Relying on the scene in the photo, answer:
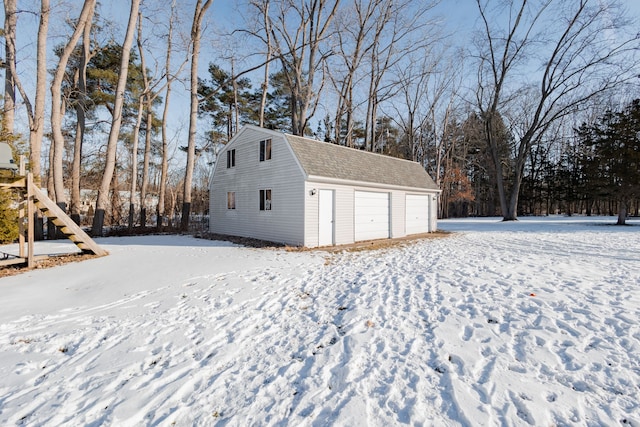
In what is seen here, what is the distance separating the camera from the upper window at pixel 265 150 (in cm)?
1120

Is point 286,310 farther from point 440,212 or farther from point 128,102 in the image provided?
point 440,212

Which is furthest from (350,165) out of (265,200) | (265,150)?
(265,200)

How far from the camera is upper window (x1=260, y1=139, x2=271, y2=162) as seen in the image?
11195 millimetres

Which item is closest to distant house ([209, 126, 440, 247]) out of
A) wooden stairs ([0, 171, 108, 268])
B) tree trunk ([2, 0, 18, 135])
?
wooden stairs ([0, 171, 108, 268])

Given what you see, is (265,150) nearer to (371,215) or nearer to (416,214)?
(371,215)

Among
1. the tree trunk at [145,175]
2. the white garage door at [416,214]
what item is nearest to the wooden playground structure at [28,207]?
the tree trunk at [145,175]

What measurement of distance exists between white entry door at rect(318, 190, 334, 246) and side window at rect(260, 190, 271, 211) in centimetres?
231

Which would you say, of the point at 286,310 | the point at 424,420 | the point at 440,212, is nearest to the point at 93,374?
the point at 286,310

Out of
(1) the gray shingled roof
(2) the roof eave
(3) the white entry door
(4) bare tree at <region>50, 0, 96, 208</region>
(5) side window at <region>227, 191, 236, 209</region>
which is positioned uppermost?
(4) bare tree at <region>50, 0, 96, 208</region>

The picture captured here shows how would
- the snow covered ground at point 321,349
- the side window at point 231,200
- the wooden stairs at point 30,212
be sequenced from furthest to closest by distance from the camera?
the side window at point 231,200, the wooden stairs at point 30,212, the snow covered ground at point 321,349

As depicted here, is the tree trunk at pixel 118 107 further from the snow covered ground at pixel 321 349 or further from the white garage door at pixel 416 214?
the white garage door at pixel 416 214

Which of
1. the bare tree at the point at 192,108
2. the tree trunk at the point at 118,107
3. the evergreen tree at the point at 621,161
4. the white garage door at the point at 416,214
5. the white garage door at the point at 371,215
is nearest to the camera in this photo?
the white garage door at the point at 371,215

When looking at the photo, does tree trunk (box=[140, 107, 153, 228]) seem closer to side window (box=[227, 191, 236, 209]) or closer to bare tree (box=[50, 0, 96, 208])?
bare tree (box=[50, 0, 96, 208])

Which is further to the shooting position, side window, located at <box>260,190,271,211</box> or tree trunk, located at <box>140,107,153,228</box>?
tree trunk, located at <box>140,107,153,228</box>
